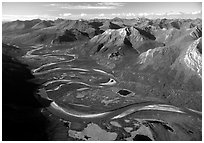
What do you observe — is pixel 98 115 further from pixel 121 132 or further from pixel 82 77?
pixel 82 77

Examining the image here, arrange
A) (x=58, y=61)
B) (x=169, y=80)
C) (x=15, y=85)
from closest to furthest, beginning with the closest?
(x=15, y=85)
(x=169, y=80)
(x=58, y=61)

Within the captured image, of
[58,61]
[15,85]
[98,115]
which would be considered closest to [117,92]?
[98,115]

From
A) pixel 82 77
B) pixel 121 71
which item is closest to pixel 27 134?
pixel 82 77

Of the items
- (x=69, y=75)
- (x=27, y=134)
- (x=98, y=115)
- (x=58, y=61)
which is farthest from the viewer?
(x=58, y=61)

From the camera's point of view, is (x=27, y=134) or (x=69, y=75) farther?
(x=69, y=75)

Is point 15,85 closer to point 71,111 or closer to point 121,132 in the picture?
point 71,111

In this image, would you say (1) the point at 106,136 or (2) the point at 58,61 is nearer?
(1) the point at 106,136

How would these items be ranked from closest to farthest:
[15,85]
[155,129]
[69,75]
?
[155,129], [15,85], [69,75]

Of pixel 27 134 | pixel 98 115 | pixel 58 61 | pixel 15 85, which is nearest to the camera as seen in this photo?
pixel 27 134

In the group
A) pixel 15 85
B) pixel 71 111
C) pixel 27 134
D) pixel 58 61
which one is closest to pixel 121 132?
pixel 71 111
